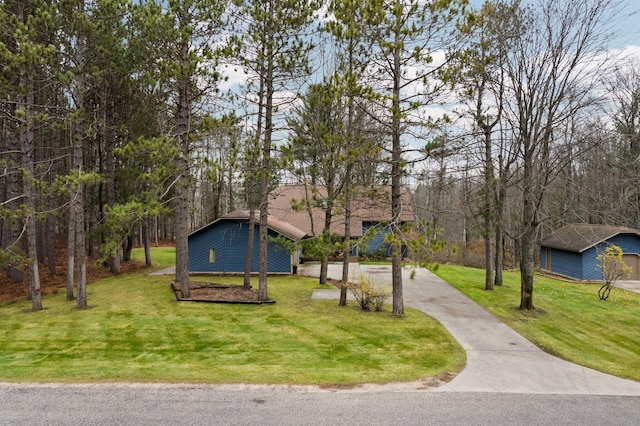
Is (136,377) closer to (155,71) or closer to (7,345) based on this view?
(7,345)

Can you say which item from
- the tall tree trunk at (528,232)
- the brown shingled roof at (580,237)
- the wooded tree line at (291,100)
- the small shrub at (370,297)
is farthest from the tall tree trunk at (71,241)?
the brown shingled roof at (580,237)

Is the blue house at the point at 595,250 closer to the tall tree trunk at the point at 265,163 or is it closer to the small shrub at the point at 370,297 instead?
the small shrub at the point at 370,297

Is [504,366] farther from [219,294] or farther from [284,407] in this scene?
[219,294]

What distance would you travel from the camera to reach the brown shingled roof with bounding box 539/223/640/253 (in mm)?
21875

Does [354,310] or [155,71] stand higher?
[155,71]

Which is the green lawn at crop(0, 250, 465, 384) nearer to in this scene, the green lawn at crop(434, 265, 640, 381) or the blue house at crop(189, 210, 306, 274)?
the green lawn at crop(434, 265, 640, 381)

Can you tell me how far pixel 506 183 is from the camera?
1373 cm

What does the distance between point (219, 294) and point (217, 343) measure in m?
5.48

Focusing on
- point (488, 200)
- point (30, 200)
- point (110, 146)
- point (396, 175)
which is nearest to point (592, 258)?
point (488, 200)

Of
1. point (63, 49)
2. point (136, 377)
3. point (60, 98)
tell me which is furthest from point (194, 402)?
point (60, 98)

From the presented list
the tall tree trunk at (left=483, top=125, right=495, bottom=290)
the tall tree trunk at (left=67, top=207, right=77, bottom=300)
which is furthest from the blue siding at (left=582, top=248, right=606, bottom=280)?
the tall tree trunk at (left=67, top=207, right=77, bottom=300)

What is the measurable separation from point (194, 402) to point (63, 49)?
13.2m

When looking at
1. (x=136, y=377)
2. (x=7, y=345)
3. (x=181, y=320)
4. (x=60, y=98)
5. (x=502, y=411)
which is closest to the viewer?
(x=502, y=411)

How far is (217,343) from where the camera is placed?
9320 millimetres
